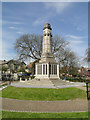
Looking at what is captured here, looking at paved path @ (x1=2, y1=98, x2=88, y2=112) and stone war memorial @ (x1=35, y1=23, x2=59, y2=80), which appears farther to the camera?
stone war memorial @ (x1=35, y1=23, x2=59, y2=80)

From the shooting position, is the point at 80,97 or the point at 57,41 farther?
the point at 57,41

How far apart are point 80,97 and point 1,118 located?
287 inches

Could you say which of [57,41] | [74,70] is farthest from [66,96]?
[74,70]

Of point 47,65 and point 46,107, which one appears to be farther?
point 47,65

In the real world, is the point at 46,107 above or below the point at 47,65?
below

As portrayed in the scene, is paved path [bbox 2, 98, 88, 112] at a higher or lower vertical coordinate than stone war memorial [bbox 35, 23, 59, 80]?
lower

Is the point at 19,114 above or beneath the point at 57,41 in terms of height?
beneath

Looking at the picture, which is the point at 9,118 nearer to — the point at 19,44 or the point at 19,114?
the point at 19,114

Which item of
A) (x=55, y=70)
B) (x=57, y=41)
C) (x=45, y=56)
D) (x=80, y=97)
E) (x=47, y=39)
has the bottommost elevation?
(x=80, y=97)

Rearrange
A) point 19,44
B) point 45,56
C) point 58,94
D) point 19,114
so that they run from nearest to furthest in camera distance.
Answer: point 19,114, point 58,94, point 45,56, point 19,44

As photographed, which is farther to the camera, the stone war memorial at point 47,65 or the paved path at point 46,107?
the stone war memorial at point 47,65

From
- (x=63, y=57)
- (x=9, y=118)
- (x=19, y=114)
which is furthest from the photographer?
(x=63, y=57)

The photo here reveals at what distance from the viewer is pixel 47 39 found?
1962cm

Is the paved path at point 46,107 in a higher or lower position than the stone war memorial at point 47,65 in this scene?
lower
